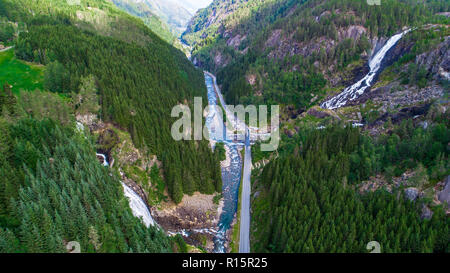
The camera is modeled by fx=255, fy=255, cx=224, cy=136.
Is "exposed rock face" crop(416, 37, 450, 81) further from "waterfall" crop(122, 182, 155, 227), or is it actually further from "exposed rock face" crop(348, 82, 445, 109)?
"waterfall" crop(122, 182, 155, 227)

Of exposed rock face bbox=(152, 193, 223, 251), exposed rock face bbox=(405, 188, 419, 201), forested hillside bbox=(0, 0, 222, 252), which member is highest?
forested hillside bbox=(0, 0, 222, 252)

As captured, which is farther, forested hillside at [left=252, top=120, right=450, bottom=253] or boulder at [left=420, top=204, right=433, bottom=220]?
boulder at [left=420, top=204, right=433, bottom=220]

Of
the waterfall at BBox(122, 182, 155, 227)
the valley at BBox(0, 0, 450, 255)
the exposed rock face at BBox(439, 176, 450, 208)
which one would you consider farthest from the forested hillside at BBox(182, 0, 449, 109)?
the waterfall at BBox(122, 182, 155, 227)

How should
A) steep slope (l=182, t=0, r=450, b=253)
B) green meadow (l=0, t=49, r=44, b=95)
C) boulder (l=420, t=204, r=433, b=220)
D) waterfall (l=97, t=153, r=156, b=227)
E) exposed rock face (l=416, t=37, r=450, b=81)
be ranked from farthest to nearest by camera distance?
exposed rock face (l=416, t=37, r=450, b=81) < green meadow (l=0, t=49, r=44, b=95) < waterfall (l=97, t=153, r=156, b=227) < steep slope (l=182, t=0, r=450, b=253) < boulder (l=420, t=204, r=433, b=220)

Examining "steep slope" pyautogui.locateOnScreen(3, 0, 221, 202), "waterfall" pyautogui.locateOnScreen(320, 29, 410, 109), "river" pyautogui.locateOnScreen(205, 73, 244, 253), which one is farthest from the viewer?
"waterfall" pyautogui.locateOnScreen(320, 29, 410, 109)

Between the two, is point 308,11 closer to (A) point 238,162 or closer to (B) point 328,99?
(B) point 328,99

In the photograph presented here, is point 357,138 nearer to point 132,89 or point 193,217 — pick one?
point 193,217

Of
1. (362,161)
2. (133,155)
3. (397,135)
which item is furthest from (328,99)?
(133,155)
